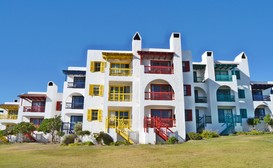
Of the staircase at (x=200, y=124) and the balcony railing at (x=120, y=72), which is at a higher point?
the balcony railing at (x=120, y=72)

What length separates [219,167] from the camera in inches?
463

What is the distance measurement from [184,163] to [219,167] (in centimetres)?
194

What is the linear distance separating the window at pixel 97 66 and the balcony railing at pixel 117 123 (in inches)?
274

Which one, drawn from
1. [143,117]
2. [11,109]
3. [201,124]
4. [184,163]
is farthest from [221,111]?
[11,109]

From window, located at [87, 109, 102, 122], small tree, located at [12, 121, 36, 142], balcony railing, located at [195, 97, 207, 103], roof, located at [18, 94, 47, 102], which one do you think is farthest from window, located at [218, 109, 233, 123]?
roof, located at [18, 94, 47, 102]

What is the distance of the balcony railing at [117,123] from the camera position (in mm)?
26984

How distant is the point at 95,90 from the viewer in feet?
98.0

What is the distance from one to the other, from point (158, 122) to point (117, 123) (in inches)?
198

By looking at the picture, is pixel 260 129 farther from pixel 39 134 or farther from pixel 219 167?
pixel 39 134

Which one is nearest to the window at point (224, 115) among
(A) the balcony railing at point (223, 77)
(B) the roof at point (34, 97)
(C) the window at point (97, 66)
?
(A) the balcony railing at point (223, 77)

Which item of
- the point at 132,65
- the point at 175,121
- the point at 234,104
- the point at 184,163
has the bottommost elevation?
the point at 184,163

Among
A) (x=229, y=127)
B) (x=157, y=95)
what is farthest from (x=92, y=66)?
(x=229, y=127)

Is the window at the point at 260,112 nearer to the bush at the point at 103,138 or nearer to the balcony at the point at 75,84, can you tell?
the bush at the point at 103,138

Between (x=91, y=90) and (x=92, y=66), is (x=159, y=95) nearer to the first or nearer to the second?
(x=91, y=90)
